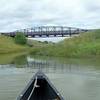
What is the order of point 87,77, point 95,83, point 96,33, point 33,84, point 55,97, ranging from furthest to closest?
point 96,33 < point 87,77 < point 95,83 < point 33,84 < point 55,97

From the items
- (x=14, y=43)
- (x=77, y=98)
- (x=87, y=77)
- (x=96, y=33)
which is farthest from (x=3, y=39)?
(x=77, y=98)

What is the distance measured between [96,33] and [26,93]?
3868 inches

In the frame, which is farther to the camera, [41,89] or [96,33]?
[96,33]

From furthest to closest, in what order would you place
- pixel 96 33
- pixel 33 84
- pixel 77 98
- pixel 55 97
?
1. pixel 96 33
2. pixel 77 98
3. pixel 33 84
4. pixel 55 97

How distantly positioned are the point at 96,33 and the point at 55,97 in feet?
322

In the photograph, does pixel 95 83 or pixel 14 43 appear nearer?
pixel 95 83

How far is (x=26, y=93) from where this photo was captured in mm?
20016

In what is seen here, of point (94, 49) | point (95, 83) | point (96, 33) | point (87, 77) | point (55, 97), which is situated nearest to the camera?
point (55, 97)

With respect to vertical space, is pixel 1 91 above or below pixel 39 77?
below

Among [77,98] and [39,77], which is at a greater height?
[39,77]

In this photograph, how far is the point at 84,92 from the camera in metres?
27.7

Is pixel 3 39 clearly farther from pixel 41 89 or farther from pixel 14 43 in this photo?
pixel 41 89

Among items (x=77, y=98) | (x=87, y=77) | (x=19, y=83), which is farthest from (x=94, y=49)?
(x=77, y=98)

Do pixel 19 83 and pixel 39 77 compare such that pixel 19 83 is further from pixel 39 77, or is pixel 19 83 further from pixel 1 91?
pixel 39 77
